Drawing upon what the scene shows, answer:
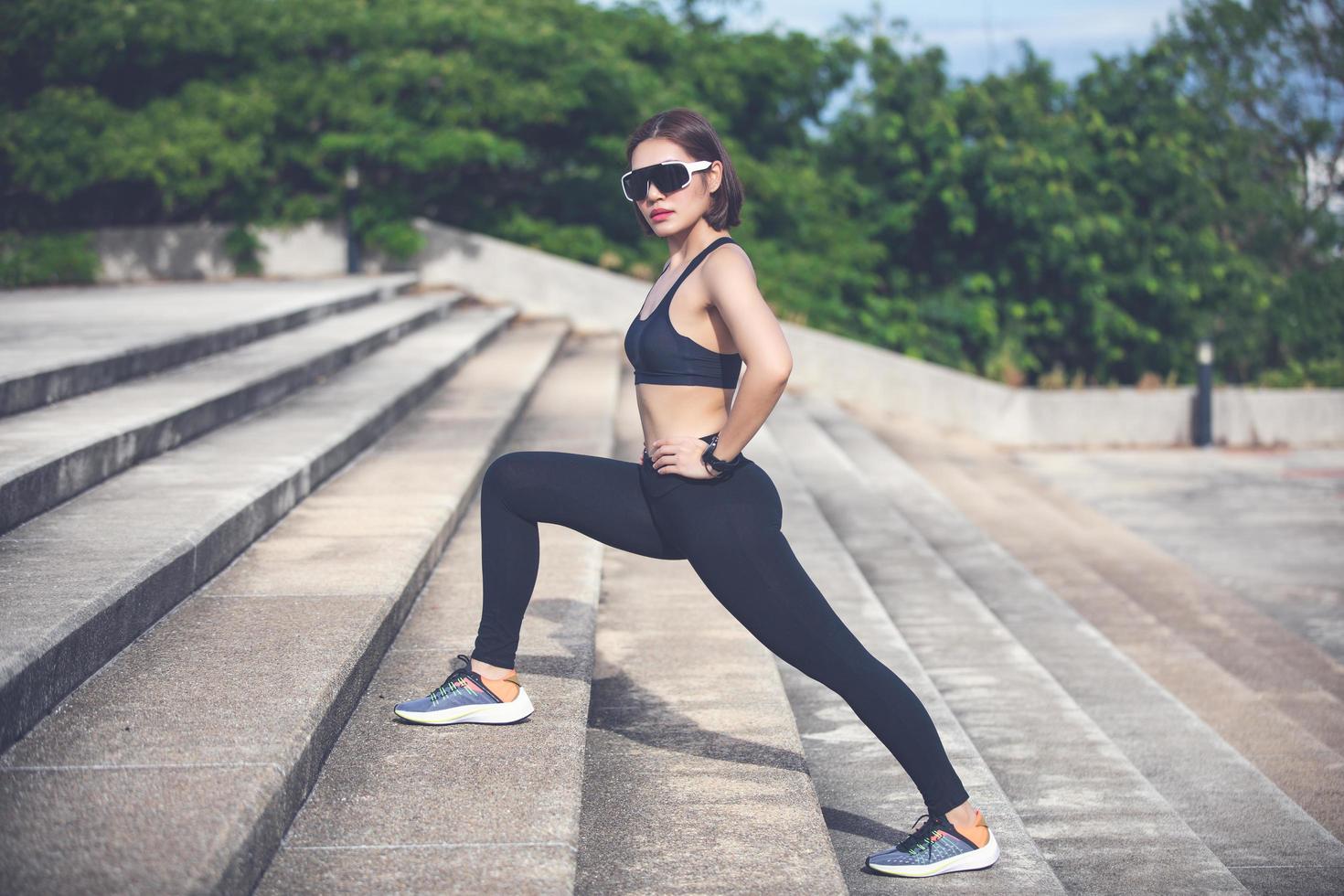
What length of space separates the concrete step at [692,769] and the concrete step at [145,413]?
193cm

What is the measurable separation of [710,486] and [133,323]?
6437mm

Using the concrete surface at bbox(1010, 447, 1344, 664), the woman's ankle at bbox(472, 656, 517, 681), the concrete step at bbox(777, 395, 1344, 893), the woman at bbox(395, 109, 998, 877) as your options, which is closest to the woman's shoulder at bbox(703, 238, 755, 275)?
the woman at bbox(395, 109, 998, 877)

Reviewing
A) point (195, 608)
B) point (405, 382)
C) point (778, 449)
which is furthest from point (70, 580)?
point (778, 449)

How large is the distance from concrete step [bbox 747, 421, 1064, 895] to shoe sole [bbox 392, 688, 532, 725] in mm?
918

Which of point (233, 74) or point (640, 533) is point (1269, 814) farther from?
point (233, 74)

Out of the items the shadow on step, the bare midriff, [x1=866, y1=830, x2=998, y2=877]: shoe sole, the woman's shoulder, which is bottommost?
[x1=866, y1=830, x2=998, y2=877]: shoe sole

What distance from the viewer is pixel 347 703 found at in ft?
11.1

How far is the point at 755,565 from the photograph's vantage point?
296cm

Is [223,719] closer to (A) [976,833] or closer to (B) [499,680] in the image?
(B) [499,680]

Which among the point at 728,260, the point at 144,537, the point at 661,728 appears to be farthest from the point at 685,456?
the point at 144,537

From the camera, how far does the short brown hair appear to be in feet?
10.2

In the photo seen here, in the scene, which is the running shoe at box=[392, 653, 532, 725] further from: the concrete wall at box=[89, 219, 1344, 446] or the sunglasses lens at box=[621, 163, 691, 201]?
the concrete wall at box=[89, 219, 1344, 446]

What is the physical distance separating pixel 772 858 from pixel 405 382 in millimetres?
5601

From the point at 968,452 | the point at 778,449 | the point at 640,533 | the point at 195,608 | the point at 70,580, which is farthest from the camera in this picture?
the point at 968,452
